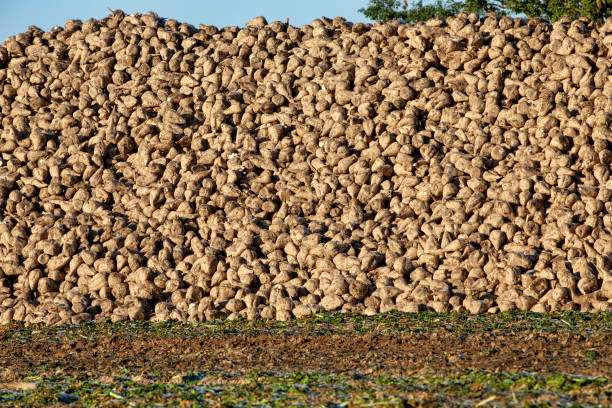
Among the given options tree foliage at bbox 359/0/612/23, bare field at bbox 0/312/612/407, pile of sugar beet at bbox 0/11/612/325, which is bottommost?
bare field at bbox 0/312/612/407

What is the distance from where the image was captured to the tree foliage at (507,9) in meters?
13.0

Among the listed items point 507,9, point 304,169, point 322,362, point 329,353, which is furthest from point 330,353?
point 507,9

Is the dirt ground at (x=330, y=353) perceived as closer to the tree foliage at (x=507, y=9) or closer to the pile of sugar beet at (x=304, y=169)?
the pile of sugar beet at (x=304, y=169)

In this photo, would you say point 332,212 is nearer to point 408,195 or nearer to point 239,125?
point 408,195

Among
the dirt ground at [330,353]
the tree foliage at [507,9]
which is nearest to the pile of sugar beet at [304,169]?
the dirt ground at [330,353]

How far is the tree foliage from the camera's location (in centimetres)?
1305

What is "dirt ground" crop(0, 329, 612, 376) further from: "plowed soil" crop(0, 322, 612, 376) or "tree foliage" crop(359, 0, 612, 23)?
"tree foliage" crop(359, 0, 612, 23)

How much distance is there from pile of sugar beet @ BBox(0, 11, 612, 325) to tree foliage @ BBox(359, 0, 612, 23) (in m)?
5.40

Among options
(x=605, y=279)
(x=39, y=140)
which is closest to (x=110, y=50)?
(x=39, y=140)

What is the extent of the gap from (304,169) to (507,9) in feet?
27.7

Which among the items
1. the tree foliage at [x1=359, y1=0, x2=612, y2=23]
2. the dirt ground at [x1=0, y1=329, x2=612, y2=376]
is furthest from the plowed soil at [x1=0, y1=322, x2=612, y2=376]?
the tree foliage at [x1=359, y1=0, x2=612, y2=23]

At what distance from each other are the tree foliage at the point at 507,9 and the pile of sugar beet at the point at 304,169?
5404mm

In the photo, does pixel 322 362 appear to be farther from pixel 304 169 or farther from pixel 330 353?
pixel 304 169

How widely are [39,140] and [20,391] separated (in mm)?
4423
